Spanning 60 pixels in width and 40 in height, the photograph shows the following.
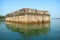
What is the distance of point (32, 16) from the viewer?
78.6 feet

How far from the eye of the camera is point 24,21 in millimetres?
24172

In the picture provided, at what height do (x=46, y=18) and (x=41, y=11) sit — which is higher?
(x=41, y=11)

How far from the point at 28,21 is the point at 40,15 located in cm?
368

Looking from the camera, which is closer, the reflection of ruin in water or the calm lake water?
the calm lake water

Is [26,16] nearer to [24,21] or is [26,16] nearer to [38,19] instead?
[24,21]

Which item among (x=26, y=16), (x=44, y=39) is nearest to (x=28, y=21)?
(x=26, y=16)

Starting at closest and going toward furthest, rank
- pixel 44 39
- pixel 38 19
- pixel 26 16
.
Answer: pixel 44 39, pixel 26 16, pixel 38 19

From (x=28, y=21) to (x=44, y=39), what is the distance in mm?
14274

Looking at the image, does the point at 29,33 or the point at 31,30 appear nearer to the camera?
the point at 29,33

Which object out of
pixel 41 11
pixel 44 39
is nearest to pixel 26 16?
pixel 41 11

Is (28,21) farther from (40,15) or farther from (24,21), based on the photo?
(40,15)

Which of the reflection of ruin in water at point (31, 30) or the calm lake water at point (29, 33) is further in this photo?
the reflection of ruin in water at point (31, 30)

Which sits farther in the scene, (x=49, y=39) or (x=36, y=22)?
(x=36, y=22)

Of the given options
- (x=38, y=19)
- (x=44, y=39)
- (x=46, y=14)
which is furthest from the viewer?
(x=46, y=14)
